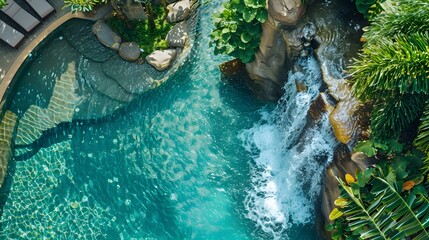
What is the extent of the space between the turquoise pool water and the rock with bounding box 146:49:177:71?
43cm

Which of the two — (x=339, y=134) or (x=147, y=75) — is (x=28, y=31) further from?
(x=339, y=134)

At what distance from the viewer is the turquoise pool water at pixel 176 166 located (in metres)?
13.7

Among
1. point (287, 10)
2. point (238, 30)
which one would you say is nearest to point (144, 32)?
point (238, 30)

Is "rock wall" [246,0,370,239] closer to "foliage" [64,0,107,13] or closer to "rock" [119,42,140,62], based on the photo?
"rock" [119,42,140,62]

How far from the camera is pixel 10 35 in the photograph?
1588 cm

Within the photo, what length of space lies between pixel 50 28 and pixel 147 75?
3279 mm

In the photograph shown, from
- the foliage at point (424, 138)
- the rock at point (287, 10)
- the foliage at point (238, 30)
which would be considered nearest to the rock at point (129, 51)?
the foliage at point (238, 30)

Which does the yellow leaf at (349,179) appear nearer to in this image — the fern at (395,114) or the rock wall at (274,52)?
the fern at (395,114)

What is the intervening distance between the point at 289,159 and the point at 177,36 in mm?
4993

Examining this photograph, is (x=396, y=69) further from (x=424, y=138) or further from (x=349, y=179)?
(x=349, y=179)

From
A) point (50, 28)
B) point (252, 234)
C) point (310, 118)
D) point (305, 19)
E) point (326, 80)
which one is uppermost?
point (50, 28)

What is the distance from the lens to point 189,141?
14.9 m

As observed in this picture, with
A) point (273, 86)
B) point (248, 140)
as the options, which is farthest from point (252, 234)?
point (273, 86)

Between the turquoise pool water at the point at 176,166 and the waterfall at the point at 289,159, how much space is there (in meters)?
0.03
